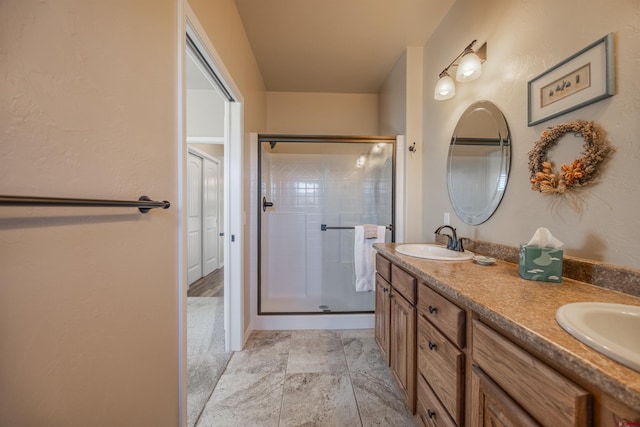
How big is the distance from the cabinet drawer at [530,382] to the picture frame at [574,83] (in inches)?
36.9

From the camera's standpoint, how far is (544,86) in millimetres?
1058

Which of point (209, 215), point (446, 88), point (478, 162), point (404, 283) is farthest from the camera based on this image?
point (209, 215)

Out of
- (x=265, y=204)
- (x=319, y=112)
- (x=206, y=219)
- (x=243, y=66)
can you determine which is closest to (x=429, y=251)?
(x=265, y=204)

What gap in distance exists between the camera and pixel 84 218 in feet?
1.92

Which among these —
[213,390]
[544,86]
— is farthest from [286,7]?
[213,390]

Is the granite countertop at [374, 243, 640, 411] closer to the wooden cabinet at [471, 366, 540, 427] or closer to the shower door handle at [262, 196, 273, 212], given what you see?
the wooden cabinet at [471, 366, 540, 427]

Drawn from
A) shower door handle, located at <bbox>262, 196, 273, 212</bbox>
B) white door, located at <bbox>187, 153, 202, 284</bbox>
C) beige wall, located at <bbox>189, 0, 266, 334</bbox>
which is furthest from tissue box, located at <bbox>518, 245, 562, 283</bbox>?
white door, located at <bbox>187, 153, 202, 284</bbox>

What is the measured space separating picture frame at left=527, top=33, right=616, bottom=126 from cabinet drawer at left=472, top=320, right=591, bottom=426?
3.08ft

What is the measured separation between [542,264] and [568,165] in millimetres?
423

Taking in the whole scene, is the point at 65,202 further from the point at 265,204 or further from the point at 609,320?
the point at 265,204

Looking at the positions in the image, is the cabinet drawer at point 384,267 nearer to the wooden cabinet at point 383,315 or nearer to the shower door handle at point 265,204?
the wooden cabinet at point 383,315

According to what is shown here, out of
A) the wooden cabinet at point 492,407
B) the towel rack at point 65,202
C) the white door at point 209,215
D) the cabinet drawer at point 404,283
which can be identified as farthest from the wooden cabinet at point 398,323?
the white door at point 209,215

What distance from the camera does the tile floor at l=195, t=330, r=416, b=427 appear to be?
133 cm

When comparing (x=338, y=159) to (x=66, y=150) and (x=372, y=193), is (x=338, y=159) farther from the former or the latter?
(x=66, y=150)
